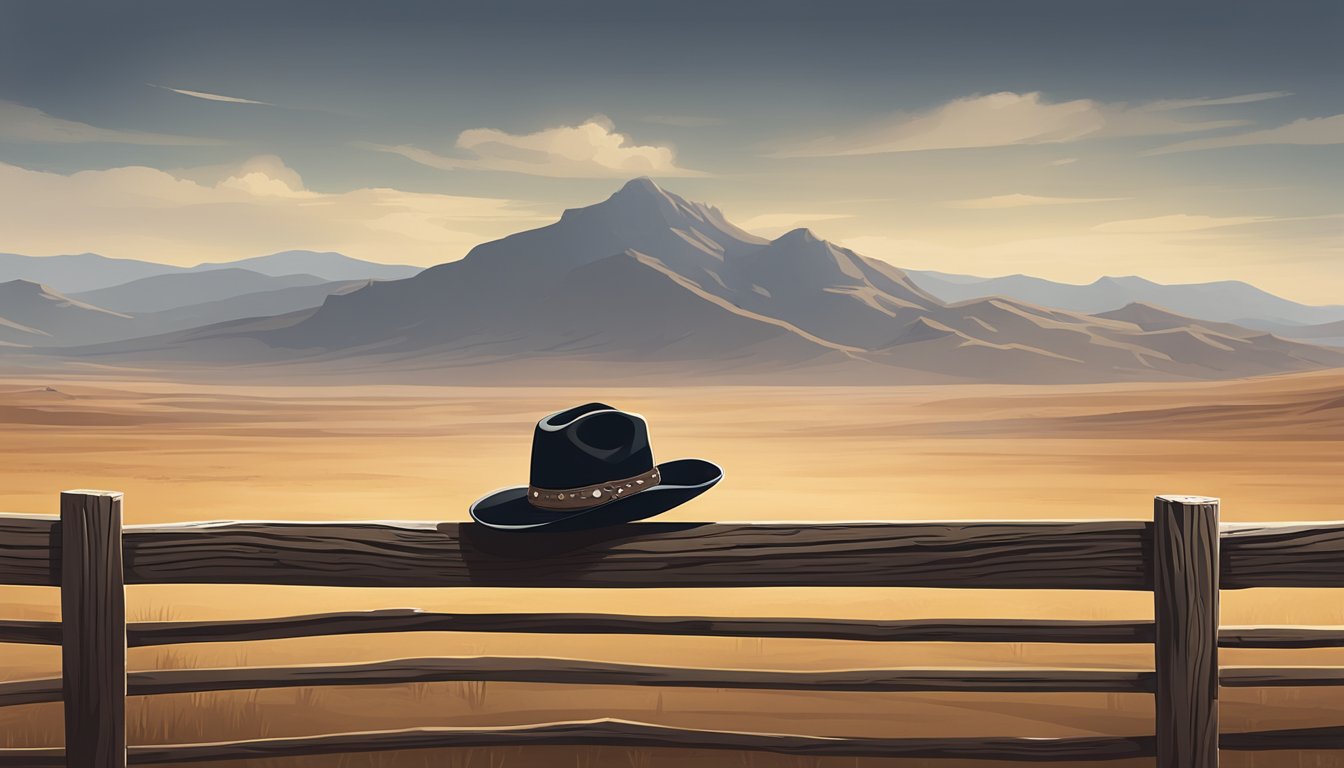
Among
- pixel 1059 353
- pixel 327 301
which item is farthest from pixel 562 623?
pixel 327 301

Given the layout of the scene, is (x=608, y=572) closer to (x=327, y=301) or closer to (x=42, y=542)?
(x=42, y=542)


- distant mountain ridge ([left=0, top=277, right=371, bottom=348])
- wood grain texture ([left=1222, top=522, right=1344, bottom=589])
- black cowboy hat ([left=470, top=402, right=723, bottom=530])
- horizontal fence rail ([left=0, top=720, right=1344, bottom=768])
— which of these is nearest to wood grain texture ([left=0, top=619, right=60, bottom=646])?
horizontal fence rail ([left=0, top=720, right=1344, bottom=768])

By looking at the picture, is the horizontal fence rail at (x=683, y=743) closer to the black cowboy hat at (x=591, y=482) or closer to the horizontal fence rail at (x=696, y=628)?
the horizontal fence rail at (x=696, y=628)

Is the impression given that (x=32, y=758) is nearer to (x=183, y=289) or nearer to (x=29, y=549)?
(x=29, y=549)

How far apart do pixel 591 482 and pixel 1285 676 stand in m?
1.87

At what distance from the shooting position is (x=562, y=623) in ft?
9.66

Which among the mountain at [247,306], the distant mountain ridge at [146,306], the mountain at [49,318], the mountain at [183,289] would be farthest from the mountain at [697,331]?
the mountain at [183,289]

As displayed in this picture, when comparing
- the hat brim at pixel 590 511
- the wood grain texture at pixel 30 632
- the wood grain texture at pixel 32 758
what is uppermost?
the hat brim at pixel 590 511

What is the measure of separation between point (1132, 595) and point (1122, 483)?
9.80 meters

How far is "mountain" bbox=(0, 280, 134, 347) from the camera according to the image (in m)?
112

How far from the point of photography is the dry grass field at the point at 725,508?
4.55m

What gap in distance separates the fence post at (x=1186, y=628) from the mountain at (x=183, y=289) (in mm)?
138582

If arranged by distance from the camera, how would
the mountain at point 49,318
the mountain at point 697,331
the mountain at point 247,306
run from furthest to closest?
the mountain at point 247,306 < the mountain at point 49,318 < the mountain at point 697,331

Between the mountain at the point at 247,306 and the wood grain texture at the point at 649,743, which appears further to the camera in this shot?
the mountain at the point at 247,306
